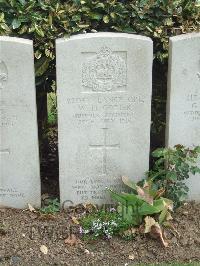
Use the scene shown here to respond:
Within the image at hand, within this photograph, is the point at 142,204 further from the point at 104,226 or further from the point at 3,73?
the point at 3,73

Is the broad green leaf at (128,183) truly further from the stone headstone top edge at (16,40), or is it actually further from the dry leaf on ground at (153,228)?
the stone headstone top edge at (16,40)

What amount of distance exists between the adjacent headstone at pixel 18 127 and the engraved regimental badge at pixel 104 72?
1.59 ft

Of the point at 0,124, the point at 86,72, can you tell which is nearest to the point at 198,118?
the point at 86,72

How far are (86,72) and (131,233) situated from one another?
1.45 meters

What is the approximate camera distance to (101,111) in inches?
192

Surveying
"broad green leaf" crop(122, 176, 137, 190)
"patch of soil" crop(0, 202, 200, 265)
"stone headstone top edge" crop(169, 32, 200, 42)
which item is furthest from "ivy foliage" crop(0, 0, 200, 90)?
"patch of soil" crop(0, 202, 200, 265)

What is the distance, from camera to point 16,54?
15.2 feet

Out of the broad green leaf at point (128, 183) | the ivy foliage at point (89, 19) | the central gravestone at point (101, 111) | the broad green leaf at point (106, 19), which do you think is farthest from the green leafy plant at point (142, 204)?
the broad green leaf at point (106, 19)

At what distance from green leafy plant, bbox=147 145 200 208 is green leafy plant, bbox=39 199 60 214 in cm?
92

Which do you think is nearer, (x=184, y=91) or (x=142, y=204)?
(x=142, y=204)

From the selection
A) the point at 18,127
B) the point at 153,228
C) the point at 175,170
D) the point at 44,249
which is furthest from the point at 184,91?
the point at 44,249

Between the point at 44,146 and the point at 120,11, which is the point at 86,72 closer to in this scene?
the point at 120,11

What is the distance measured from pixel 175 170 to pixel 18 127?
149cm

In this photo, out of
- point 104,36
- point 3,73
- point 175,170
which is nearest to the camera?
point 104,36
